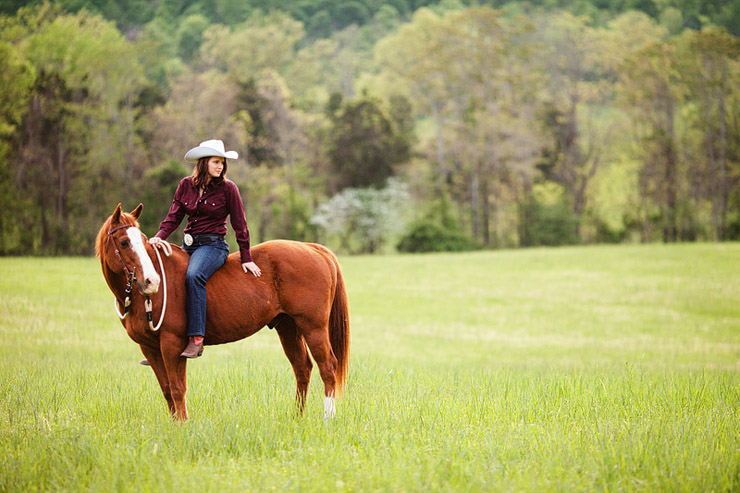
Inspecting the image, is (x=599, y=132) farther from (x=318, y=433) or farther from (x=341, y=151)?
(x=318, y=433)

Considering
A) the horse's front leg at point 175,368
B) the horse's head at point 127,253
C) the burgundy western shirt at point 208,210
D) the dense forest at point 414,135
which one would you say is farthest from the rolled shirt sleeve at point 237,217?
the dense forest at point 414,135

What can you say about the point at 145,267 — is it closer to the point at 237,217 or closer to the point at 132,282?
the point at 132,282

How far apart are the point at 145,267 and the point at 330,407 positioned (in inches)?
85.9

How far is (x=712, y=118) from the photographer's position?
145ft

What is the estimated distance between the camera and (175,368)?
5.70 metres

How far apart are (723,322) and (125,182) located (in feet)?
96.9

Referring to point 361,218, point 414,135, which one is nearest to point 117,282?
point 361,218

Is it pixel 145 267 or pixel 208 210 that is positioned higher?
pixel 208 210

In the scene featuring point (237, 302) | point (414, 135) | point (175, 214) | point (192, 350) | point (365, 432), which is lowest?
point (365, 432)

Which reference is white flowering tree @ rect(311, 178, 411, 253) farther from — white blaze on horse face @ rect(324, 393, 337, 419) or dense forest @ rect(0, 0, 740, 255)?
white blaze on horse face @ rect(324, 393, 337, 419)

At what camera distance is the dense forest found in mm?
32781

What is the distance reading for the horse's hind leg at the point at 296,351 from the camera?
21.2 feet

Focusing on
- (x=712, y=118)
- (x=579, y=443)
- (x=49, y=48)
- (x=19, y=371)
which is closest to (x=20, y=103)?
(x=49, y=48)

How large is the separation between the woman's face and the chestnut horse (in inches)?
29.8
